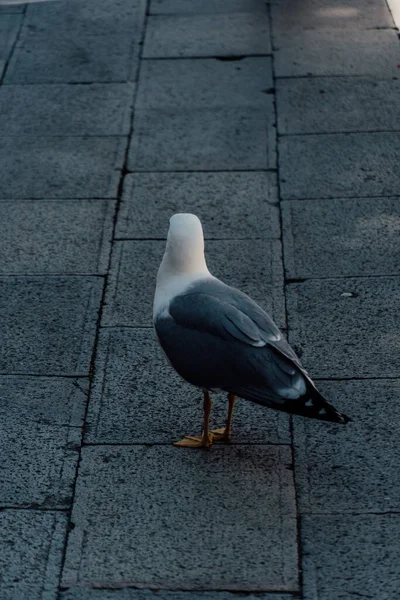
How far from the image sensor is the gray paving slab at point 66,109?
829 centimetres

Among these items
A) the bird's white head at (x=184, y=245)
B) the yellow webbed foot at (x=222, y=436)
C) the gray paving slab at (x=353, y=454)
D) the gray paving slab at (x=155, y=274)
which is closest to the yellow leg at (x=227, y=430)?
the yellow webbed foot at (x=222, y=436)

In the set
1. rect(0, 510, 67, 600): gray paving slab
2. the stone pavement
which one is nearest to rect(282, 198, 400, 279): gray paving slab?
the stone pavement

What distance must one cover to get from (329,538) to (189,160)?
412 centimetres

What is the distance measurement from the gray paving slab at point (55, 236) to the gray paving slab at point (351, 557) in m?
2.70

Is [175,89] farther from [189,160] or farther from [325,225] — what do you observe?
[325,225]

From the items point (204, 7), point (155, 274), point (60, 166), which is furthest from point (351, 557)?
point (204, 7)

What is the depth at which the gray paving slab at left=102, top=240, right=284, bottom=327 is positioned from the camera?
6086 mm

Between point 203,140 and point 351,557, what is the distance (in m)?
4.58

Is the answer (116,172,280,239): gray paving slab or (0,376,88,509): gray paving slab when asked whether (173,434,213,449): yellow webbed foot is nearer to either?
(0,376,88,509): gray paving slab

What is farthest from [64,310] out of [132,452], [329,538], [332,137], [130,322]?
[332,137]

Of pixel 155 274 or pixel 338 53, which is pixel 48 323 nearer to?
pixel 155 274

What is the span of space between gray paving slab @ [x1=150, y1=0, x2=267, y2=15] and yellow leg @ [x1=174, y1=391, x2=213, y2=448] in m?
6.61

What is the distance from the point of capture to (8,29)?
10195 mm

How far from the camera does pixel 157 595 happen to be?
13.4 ft
